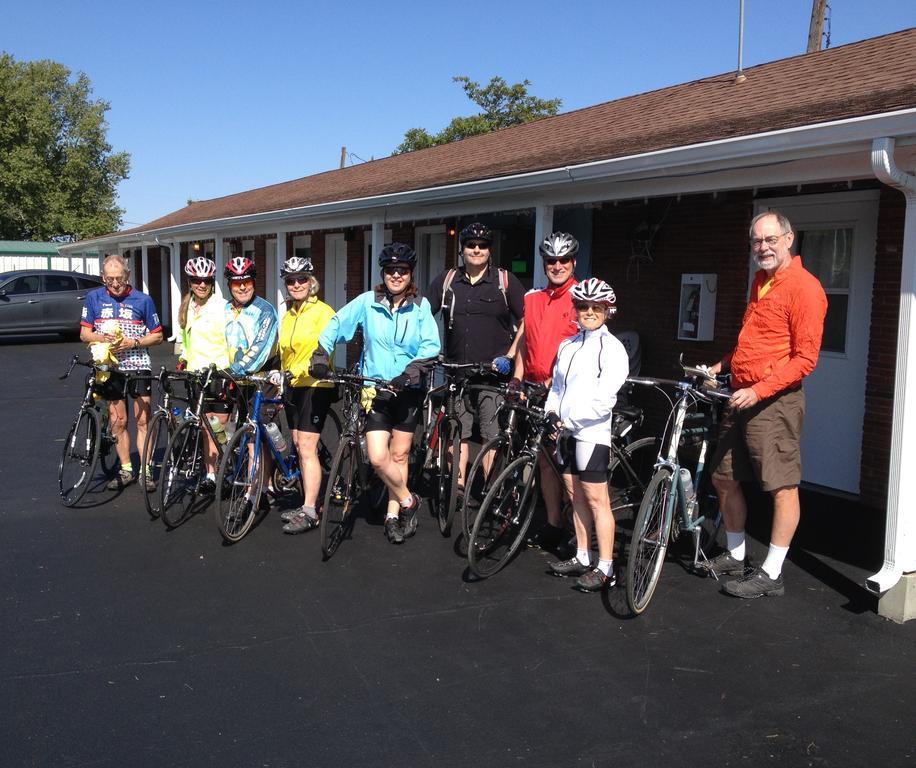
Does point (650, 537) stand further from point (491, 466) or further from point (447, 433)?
point (447, 433)

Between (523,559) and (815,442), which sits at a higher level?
(815,442)

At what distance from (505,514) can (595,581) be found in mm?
619

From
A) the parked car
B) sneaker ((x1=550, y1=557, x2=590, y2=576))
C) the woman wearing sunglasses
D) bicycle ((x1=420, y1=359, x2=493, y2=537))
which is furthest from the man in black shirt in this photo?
the parked car

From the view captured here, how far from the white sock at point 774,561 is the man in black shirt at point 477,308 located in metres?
1.95

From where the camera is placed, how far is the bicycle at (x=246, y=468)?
527 centimetres

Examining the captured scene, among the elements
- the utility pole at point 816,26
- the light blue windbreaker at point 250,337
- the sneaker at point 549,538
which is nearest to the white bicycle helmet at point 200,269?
the light blue windbreaker at point 250,337

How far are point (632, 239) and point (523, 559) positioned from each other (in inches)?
172

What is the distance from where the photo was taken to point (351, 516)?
5.78 metres

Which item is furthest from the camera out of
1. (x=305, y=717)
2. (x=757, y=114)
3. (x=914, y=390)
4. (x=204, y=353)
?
(x=757, y=114)

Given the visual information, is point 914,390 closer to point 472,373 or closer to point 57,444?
point 472,373

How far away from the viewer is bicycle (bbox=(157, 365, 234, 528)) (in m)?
5.56

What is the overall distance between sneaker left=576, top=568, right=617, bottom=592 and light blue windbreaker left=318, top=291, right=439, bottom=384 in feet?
5.32

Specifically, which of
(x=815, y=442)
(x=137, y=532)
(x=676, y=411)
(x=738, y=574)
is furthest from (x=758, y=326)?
(x=137, y=532)

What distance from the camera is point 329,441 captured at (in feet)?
28.6
